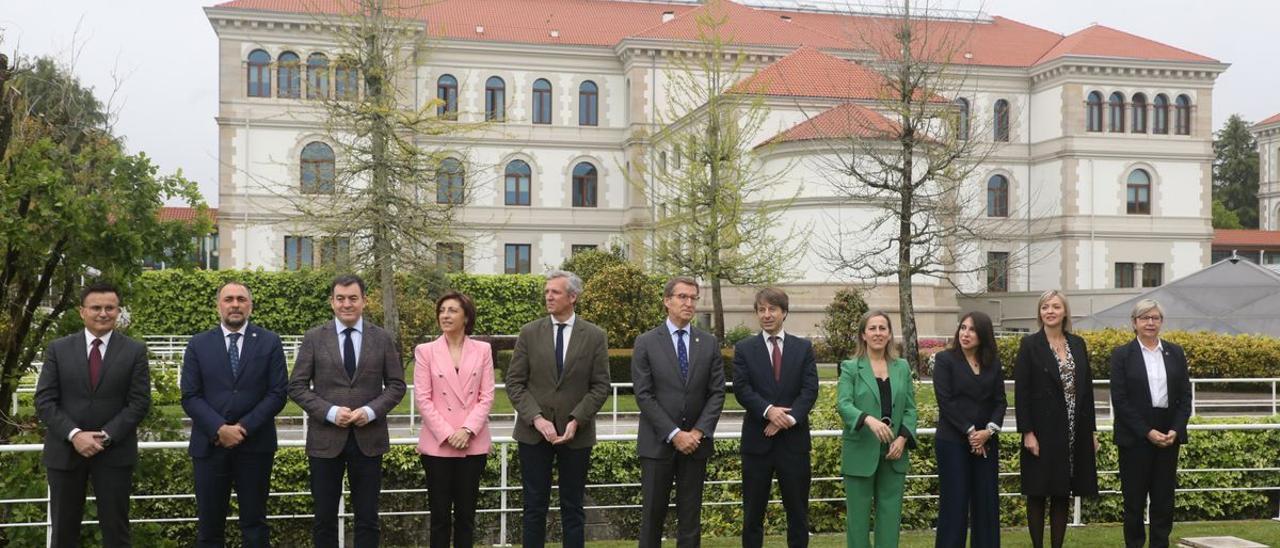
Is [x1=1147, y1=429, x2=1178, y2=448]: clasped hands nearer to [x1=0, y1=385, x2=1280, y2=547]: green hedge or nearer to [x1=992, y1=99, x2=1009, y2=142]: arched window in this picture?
[x1=0, y1=385, x2=1280, y2=547]: green hedge

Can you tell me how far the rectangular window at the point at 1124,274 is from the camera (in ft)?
163

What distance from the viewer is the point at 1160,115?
50375 mm

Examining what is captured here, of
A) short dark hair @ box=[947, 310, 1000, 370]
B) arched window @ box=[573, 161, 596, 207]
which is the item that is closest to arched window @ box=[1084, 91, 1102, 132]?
arched window @ box=[573, 161, 596, 207]

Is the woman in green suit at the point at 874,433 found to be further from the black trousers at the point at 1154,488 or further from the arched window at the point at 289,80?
the arched window at the point at 289,80

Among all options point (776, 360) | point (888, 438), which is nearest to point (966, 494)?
point (888, 438)

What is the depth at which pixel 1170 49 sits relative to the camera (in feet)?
167

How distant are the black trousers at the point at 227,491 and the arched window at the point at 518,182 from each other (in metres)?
41.7

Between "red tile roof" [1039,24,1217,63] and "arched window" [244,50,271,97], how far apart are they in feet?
108

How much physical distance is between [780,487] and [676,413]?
2.92ft

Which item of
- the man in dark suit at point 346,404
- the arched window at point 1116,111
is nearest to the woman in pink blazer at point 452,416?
the man in dark suit at point 346,404

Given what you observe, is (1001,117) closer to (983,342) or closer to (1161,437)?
(1161,437)

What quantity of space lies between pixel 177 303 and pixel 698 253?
1787cm

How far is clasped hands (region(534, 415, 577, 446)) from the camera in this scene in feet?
24.6

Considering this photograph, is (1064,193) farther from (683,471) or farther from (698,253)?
(683,471)
